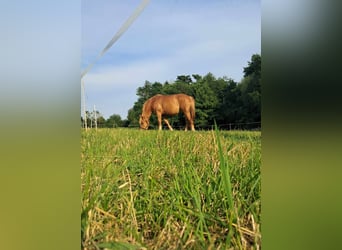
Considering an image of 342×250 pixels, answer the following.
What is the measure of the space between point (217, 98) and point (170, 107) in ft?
0.61

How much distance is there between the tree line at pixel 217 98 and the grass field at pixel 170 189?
0.04 metres

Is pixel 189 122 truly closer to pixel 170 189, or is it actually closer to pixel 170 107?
pixel 170 107

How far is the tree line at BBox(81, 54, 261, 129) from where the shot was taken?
89cm

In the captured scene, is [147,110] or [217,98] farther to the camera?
[147,110]

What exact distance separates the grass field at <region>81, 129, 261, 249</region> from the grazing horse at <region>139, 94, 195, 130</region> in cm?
6

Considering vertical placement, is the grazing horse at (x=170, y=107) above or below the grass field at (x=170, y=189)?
above

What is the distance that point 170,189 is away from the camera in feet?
3.50

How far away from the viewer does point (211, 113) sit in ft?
3.33

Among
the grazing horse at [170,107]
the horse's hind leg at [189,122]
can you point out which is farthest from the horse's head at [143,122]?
the horse's hind leg at [189,122]

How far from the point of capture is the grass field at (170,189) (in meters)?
0.95

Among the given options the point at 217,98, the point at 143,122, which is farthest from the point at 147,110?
the point at 217,98

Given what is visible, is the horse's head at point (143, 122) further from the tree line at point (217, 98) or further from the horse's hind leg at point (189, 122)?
the horse's hind leg at point (189, 122)
